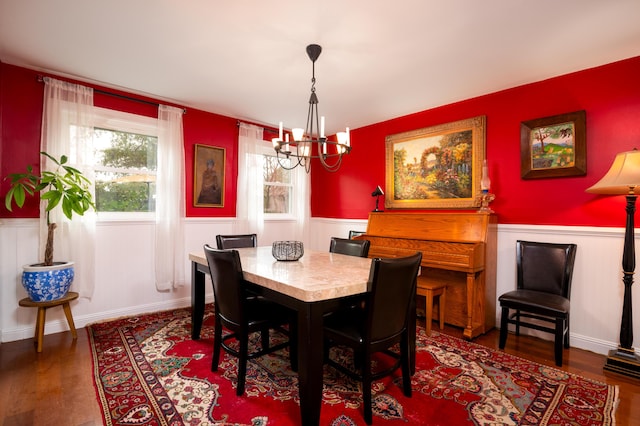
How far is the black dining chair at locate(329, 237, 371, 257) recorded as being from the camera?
2.72 meters

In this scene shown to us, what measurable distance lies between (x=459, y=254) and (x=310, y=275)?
5.59 ft

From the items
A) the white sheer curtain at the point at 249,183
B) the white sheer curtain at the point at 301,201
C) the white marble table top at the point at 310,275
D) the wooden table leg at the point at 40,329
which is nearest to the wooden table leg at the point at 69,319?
the wooden table leg at the point at 40,329

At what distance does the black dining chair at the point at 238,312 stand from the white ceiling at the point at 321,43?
1.59 m

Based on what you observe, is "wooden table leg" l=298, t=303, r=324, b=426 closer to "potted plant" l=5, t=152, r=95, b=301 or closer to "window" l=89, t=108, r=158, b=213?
"potted plant" l=5, t=152, r=95, b=301

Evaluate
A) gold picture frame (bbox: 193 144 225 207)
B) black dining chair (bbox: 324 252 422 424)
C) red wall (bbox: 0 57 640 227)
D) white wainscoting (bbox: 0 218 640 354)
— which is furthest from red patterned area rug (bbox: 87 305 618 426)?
gold picture frame (bbox: 193 144 225 207)

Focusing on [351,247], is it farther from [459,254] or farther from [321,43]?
[321,43]

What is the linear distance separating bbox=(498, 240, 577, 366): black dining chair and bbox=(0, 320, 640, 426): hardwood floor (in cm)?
16

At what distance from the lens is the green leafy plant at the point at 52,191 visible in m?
2.59

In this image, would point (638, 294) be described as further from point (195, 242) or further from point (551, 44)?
point (195, 242)

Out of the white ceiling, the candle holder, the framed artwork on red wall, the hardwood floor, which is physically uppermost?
the white ceiling

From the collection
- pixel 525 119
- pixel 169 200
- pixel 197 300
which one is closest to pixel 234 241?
pixel 197 300

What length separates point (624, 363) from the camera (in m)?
2.27

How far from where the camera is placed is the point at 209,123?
13.4 ft

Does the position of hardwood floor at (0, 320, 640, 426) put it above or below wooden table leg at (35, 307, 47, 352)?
below
